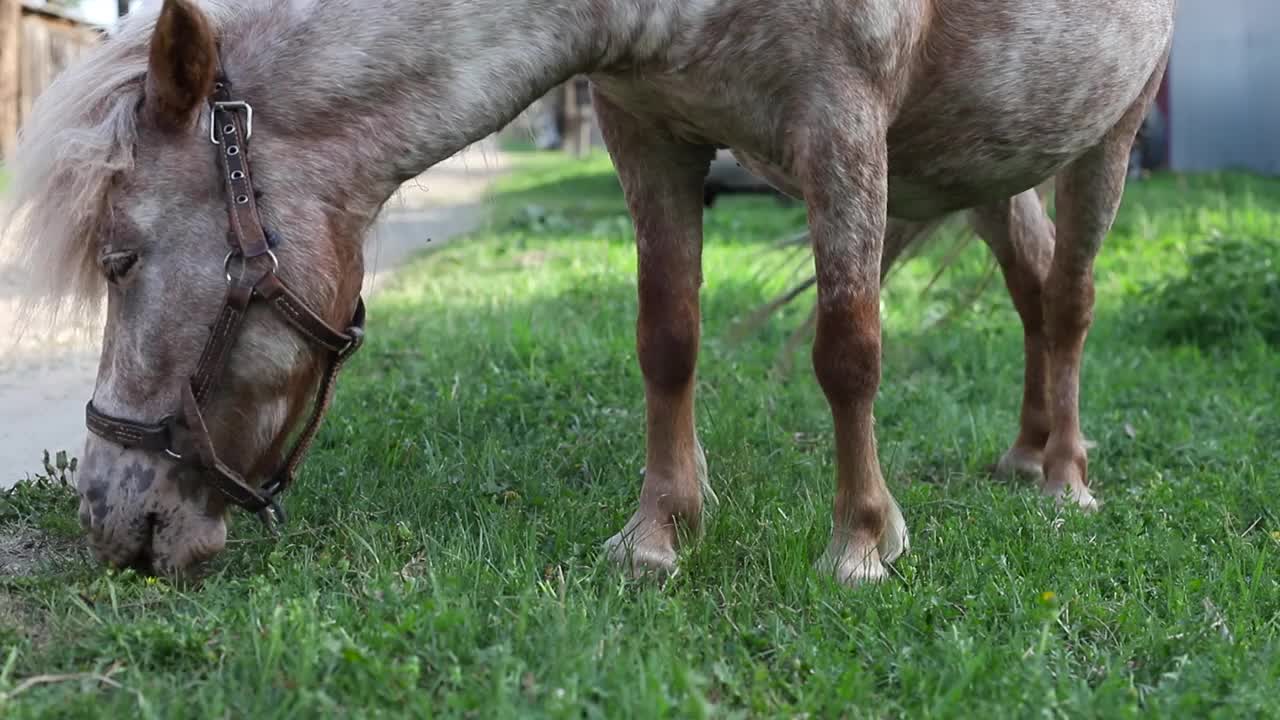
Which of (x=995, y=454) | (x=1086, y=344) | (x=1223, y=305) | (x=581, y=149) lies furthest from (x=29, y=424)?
(x=581, y=149)

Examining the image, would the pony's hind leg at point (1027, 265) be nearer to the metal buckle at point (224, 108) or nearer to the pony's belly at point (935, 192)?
the pony's belly at point (935, 192)

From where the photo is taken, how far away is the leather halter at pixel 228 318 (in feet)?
8.16

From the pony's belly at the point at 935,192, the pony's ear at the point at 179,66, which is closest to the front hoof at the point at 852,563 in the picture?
the pony's belly at the point at 935,192

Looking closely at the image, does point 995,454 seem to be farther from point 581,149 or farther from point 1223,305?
point 581,149

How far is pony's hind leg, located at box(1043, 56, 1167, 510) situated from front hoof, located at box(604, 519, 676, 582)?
148 cm

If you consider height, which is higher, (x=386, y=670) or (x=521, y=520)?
(x=386, y=670)

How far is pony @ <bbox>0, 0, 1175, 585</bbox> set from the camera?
8.20 feet

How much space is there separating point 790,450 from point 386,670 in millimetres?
2190

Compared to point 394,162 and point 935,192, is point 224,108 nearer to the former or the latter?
point 394,162

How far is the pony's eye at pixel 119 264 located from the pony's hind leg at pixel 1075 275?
9.24ft

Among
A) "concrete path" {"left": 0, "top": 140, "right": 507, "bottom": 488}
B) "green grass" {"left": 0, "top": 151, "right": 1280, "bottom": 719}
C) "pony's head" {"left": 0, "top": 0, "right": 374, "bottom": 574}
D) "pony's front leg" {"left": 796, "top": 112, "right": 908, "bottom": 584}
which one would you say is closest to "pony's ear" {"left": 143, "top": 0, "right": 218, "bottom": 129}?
"pony's head" {"left": 0, "top": 0, "right": 374, "bottom": 574}

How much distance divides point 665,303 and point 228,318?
1.22m

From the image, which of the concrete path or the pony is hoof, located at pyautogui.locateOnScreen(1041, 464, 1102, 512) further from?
the concrete path

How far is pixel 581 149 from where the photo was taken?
25406 millimetres
